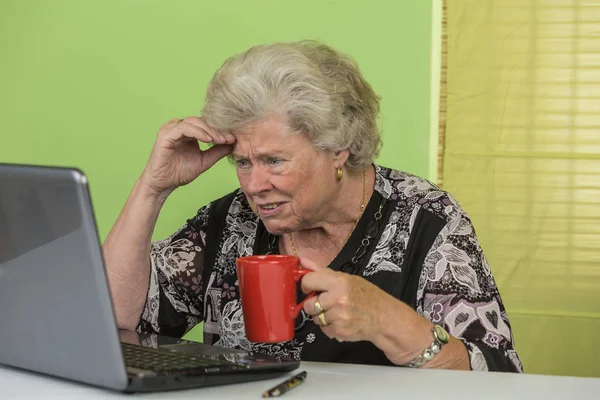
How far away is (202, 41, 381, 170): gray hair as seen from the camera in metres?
1.66

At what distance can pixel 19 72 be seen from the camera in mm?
2537

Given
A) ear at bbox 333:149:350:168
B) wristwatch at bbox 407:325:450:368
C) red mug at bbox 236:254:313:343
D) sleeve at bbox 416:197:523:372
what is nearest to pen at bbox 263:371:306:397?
red mug at bbox 236:254:313:343

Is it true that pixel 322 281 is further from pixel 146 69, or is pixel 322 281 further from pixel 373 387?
pixel 146 69

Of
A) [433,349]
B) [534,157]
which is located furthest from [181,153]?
[534,157]

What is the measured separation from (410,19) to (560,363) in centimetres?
99

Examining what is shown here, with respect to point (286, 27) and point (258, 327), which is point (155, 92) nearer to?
point (286, 27)

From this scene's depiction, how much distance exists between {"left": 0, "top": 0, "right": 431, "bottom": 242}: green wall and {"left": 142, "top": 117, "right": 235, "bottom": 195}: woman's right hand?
0.57 m

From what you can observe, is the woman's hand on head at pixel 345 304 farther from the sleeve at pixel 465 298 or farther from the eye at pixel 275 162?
the eye at pixel 275 162

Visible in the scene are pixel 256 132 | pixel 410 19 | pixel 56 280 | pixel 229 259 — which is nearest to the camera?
pixel 56 280

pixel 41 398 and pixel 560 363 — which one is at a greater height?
pixel 41 398

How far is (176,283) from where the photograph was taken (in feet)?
6.23

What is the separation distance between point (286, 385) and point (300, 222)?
1.96 feet

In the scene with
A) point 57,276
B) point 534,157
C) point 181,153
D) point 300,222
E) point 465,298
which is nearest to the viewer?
point 57,276

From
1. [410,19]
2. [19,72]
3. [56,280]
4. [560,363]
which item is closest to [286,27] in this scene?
[410,19]
